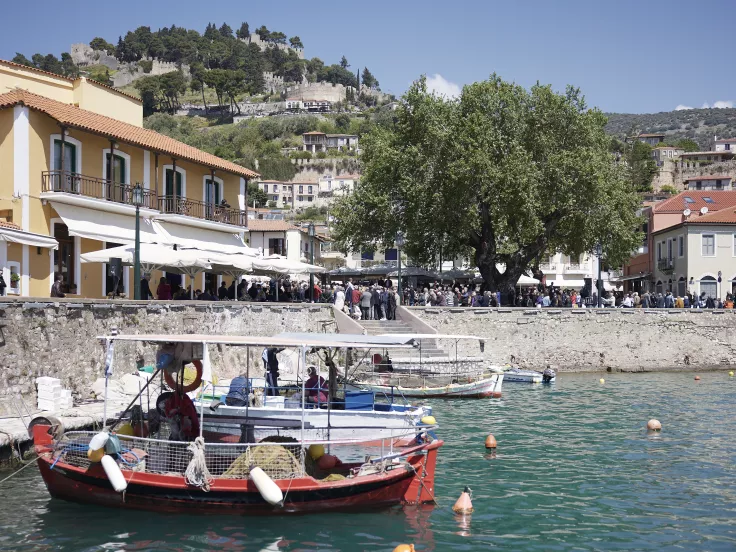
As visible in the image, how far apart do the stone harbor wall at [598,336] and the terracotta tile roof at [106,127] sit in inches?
468

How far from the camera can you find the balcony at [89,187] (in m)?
27.8

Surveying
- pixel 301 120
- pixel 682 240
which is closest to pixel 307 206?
pixel 301 120

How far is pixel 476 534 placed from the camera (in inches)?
499

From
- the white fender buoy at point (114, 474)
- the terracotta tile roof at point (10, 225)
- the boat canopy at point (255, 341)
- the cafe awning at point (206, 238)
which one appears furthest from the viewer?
the cafe awning at point (206, 238)

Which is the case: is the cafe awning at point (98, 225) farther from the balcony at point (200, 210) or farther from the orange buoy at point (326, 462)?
the orange buoy at point (326, 462)

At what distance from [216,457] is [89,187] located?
1866 centimetres

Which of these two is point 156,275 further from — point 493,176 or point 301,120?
point 301,120

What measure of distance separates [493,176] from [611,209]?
21.9ft

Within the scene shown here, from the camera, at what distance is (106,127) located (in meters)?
30.9

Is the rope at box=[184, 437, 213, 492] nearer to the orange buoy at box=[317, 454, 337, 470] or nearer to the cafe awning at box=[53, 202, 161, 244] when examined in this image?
the orange buoy at box=[317, 454, 337, 470]

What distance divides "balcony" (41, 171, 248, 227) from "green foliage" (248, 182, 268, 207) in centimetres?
7904

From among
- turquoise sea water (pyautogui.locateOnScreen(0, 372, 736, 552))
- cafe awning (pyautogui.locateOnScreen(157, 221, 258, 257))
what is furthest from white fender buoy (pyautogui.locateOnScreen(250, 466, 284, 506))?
cafe awning (pyautogui.locateOnScreen(157, 221, 258, 257))

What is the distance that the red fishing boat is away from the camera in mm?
13211

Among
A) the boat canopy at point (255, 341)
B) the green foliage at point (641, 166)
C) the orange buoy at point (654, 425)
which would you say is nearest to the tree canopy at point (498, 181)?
the orange buoy at point (654, 425)
